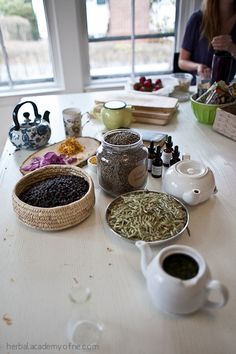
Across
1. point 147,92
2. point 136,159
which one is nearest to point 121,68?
point 147,92

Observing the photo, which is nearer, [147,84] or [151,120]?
[151,120]

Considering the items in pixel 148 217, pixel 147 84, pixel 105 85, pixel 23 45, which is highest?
pixel 23 45

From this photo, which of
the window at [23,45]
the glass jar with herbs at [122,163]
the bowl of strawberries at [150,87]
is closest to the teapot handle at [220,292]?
the glass jar with herbs at [122,163]

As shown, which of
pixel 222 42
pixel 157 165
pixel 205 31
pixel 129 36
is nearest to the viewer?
pixel 157 165

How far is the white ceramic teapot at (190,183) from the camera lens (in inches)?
33.7

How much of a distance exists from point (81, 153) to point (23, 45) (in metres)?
1.66

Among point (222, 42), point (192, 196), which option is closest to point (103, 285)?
point (192, 196)

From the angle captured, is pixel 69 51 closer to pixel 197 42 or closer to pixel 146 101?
pixel 197 42

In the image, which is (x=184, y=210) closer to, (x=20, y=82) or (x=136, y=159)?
(x=136, y=159)

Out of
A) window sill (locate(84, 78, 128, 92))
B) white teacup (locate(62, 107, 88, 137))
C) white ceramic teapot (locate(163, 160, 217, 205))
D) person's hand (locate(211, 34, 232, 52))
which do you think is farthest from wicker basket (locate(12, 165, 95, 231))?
window sill (locate(84, 78, 128, 92))

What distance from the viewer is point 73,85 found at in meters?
2.46

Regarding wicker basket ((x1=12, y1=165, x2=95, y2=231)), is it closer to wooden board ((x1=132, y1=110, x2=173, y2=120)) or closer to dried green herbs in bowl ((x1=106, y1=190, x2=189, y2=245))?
dried green herbs in bowl ((x1=106, y1=190, x2=189, y2=245))

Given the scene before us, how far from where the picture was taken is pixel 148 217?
0.79 meters

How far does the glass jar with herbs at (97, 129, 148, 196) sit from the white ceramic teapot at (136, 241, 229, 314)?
0.34 meters
